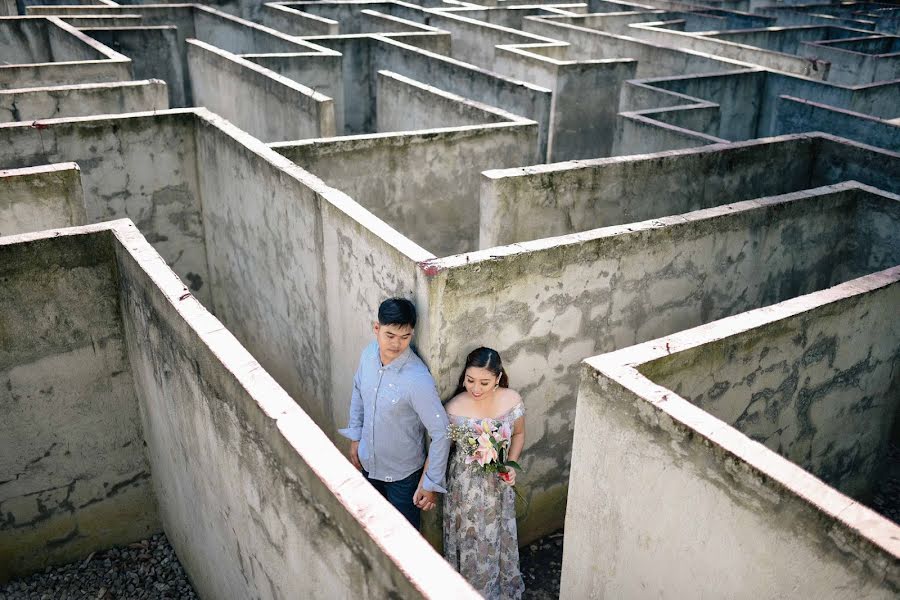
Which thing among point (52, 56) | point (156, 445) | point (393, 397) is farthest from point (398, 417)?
point (52, 56)

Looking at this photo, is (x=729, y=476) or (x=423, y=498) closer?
(x=729, y=476)

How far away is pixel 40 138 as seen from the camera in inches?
255

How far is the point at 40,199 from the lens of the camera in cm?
545

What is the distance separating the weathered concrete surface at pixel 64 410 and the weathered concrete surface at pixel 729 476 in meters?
2.74

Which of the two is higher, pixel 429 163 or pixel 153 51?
pixel 153 51

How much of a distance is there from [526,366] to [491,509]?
0.83 metres

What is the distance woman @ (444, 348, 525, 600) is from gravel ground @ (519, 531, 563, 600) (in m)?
0.28

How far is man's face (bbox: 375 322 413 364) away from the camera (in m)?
4.04

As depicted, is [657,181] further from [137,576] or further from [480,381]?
[137,576]

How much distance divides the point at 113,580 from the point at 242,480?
201cm

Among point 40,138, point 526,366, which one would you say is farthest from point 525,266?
point 40,138

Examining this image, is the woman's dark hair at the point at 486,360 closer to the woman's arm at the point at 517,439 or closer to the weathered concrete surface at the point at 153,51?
the woman's arm at the point at 517,439

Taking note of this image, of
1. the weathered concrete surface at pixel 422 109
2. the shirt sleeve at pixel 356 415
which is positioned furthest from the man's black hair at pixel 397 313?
the weathered concrete surface at pixel 422 109

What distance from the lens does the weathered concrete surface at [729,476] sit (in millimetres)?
2740
